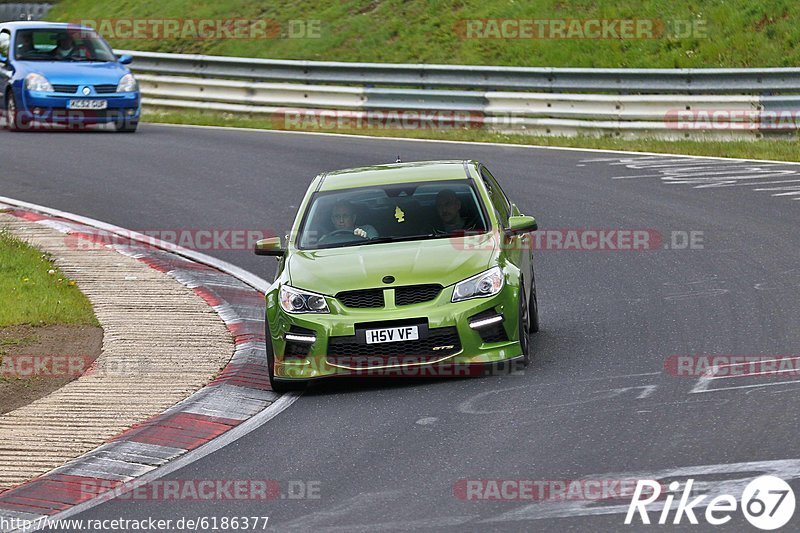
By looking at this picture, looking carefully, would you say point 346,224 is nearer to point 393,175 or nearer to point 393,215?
point 393,215

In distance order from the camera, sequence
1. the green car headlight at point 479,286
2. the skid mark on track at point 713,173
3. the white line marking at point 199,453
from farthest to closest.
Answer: the skid mark on track at point 713,173 < the green car headlight at point 479,286 < the white line marking at point 199,453

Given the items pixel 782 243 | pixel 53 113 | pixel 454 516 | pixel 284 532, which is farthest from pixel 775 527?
pixel 53 113

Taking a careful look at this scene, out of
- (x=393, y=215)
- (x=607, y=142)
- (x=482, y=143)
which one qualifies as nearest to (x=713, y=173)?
(x=607, y=142)

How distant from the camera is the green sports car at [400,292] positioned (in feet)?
33.2

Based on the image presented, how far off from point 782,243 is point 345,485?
328 inches

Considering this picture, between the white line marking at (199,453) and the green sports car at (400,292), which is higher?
the green sports car at (400,292)

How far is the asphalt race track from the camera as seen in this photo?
24.8ft

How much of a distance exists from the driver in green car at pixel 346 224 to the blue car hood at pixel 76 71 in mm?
14202

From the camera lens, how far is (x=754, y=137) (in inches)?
880

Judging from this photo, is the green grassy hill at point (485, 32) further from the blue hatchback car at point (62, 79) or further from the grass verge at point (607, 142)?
the blue hatchback car at point (62, 79)

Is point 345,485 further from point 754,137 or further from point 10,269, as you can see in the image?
point 754,137

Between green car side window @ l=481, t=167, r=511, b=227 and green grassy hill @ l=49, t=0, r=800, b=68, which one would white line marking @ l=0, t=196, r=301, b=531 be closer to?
green car side window @ l=481, t=167, r=511, b=227

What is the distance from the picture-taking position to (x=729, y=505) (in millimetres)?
6871

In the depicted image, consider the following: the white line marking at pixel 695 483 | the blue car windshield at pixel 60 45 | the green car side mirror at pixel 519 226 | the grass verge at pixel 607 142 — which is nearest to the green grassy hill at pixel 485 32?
the grass verge at pixel 607 142
